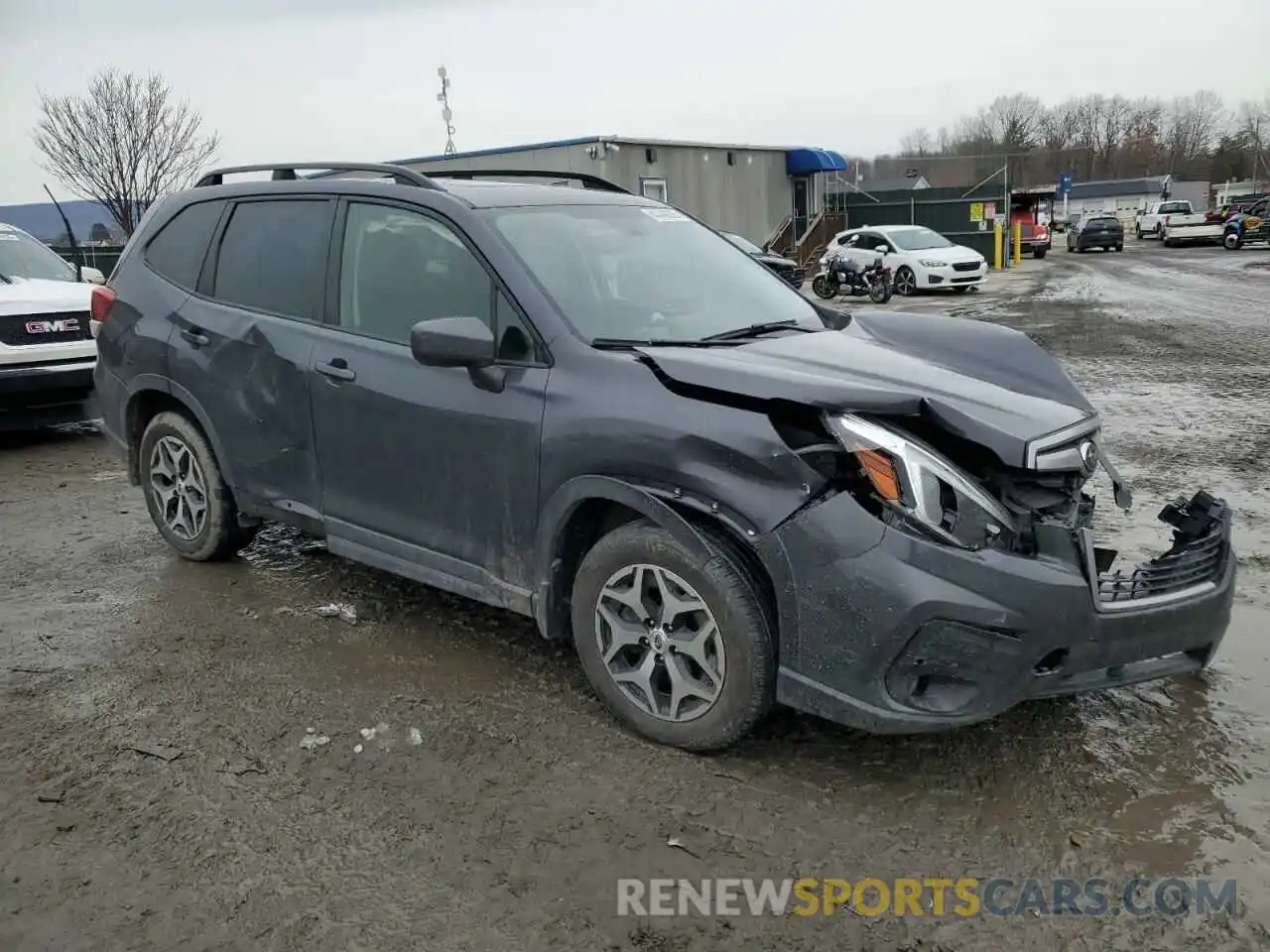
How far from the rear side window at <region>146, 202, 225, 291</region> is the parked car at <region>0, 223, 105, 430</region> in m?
3.77

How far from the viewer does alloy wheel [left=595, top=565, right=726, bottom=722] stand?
3.08 metres

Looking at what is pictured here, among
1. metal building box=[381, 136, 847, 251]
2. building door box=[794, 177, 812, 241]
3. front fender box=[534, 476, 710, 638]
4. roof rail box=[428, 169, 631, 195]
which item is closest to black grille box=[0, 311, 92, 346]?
roof rail box=[428, 169, 631, 195]

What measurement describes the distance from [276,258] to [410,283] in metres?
0.90

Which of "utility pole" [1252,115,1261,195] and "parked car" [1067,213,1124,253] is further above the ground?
"utility pole" [1252,115,1261,195]

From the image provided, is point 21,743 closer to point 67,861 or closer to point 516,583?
point 67,861

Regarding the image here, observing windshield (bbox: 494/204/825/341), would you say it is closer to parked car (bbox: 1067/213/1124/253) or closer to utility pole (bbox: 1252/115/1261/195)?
parked car (bbox: 1067/213/1124/253)

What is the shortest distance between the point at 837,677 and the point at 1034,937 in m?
0.79

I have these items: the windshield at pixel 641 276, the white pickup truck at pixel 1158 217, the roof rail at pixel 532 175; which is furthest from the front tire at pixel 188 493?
the white pickup truck at pixel 1158 217

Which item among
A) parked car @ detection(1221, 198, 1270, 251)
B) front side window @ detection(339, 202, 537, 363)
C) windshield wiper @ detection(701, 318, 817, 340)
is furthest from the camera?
parked car @ detection(1221, 198, 1270, 251)

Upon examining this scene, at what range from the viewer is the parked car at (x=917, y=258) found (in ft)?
74.8

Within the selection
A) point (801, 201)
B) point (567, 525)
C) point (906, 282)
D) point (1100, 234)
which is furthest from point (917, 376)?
point (1100, 234)

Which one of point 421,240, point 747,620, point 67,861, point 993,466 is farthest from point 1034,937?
point 421,240

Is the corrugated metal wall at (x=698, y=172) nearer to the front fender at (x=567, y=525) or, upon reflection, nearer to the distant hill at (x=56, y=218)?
the distant hill at (x=56, y=218)

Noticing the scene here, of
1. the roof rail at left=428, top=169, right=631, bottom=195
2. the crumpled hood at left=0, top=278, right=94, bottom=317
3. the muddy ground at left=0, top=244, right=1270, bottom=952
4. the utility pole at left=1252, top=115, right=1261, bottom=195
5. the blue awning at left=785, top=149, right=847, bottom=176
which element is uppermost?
the utility pole at left=1252, top=115, right=1261, bottom=195
